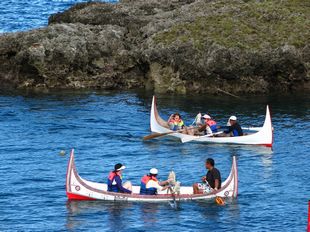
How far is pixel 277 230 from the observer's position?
4428 cm

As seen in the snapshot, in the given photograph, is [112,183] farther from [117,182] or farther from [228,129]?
[228,129]

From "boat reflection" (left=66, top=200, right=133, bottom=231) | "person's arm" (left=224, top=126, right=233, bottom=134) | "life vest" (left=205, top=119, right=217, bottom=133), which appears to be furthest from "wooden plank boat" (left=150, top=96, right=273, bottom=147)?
"boat reflection" (left=66, top=200, right=133, bottom=231)

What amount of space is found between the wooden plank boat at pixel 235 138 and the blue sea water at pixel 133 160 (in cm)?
57

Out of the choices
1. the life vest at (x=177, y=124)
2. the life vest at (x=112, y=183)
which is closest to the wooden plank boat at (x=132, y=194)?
the life vest at (x=112, y=183)

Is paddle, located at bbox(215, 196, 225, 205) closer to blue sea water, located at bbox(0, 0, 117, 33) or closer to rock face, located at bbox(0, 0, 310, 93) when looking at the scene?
rock face, located at bbox(0, 0, 310, 93)

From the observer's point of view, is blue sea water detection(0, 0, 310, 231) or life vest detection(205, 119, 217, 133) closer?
blue sea water detection(0, 0, 310, 231)

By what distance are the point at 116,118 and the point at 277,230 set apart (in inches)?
1046

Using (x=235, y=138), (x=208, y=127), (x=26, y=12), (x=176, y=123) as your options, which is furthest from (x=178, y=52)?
(x=26, y=12)

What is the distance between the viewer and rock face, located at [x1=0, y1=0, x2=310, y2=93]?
7562 centimetres

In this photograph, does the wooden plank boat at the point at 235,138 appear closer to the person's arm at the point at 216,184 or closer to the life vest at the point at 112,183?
the person's arm at the point at 216,184

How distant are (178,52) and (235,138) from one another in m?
17.3

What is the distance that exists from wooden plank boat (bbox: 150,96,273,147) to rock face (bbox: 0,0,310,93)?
1186cm

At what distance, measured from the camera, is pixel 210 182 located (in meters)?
49.2

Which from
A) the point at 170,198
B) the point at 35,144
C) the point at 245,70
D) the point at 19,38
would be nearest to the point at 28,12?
the point at 19,38
